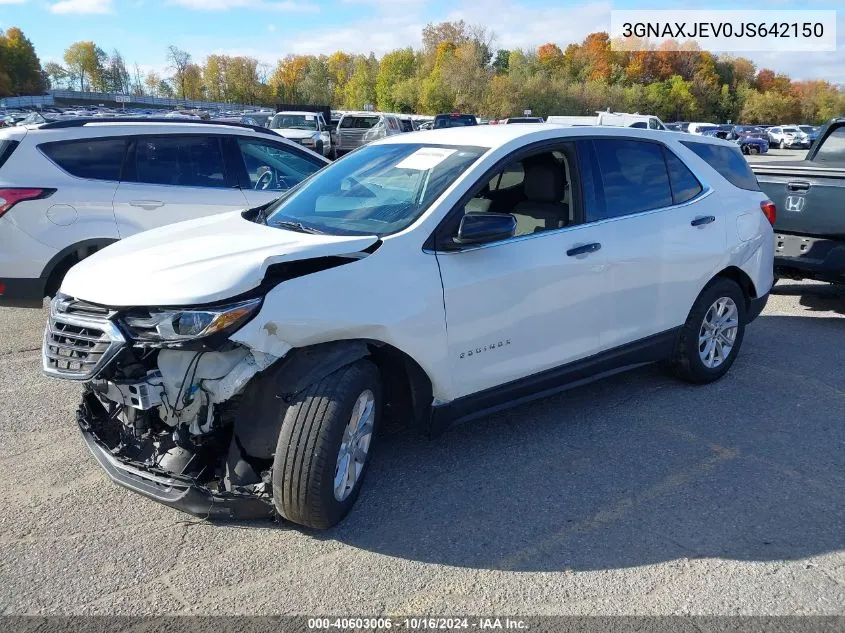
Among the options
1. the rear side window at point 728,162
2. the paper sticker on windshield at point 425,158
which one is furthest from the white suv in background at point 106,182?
the rear side window at point 728,162

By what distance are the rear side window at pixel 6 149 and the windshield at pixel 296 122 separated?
21431mm

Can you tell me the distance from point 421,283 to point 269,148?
4.39 m

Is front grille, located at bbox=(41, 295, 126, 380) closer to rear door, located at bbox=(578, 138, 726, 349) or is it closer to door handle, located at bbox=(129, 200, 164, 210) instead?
rear door, located at bbox=(578, 138, 726, 349)

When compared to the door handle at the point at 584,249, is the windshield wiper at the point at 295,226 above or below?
above

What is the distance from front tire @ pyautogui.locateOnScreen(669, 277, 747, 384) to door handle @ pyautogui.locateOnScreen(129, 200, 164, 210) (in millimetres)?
4494

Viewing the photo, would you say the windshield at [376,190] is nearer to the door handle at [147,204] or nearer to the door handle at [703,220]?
the door handle at [703,220]

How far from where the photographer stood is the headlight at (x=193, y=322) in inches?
118

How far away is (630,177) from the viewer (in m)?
4.69

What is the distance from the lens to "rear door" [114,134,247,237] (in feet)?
20.7

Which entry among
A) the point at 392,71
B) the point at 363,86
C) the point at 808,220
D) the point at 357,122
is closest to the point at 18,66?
the point at 363,86

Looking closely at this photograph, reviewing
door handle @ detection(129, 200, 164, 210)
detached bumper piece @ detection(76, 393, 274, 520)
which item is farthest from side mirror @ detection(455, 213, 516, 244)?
door handle @ detection(129, 200, 164, 210)

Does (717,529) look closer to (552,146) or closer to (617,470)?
(617,470)

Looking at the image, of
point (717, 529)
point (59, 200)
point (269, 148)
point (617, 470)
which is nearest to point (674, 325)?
point (617, 470)

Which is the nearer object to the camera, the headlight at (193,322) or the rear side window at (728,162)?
the headlight at (193,322)
